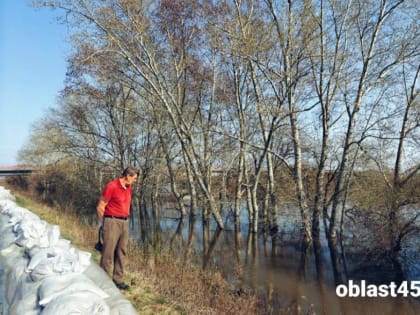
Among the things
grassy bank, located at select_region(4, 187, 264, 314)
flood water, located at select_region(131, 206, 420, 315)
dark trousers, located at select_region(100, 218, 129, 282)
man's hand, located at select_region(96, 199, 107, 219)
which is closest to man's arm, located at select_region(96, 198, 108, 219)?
man's hand, located at select_region(96, 199, 107, 219)

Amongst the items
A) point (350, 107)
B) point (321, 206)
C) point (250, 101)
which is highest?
point (250, 101)

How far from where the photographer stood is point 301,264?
1037 cm

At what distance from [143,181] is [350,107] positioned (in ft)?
48.7

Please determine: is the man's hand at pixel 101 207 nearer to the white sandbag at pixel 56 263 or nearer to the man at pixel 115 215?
the man at pixel 115 215

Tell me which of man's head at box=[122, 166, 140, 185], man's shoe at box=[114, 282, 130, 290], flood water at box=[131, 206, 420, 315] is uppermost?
man's head at box=[122, 166, 140, 185]

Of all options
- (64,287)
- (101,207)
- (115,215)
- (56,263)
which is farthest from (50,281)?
(115,215)

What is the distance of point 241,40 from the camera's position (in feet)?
40.2

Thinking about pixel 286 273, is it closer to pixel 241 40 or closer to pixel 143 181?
pixel 241 40

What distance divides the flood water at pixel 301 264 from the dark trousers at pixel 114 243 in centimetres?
277

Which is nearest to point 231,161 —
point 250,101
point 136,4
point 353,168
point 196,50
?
point 250,101

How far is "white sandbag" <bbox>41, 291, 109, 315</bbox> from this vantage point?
317 cm

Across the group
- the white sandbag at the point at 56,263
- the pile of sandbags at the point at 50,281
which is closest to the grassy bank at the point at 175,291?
the pile of sandbags at the point at 50,281

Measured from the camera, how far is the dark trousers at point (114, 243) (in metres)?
5.16

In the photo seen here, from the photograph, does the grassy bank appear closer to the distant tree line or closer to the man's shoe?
the man's shoe
